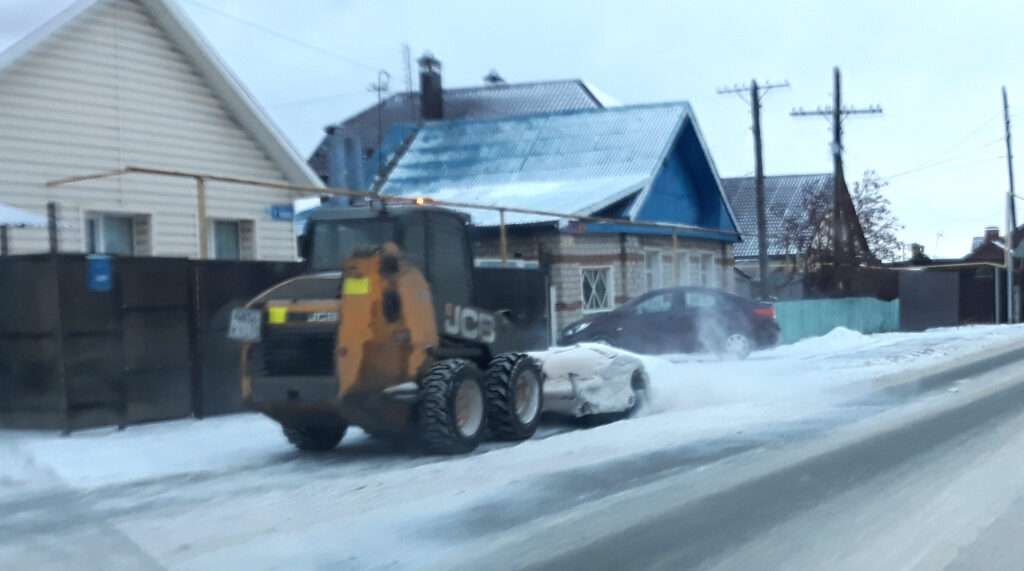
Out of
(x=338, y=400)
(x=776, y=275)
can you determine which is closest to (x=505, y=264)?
(x=338, y=400)

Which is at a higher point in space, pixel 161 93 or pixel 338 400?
pixel 161 93

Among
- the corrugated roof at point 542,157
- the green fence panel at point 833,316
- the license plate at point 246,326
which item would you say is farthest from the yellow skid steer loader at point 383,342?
the green fence panel at point 833,316

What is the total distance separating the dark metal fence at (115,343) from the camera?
12.5 m

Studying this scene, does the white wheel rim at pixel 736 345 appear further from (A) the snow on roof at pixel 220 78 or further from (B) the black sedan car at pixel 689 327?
(A) the snow on roof at pixel 220 78

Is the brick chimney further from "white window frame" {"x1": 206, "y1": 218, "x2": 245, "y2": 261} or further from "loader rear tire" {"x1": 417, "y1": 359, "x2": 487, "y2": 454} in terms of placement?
"loader rear tire" {"x1": 417, "y1": 359, "x2": 487, "y2": 454}

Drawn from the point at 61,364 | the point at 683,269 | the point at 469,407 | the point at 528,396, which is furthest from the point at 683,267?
the point at 61,364

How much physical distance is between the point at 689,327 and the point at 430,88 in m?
22.3

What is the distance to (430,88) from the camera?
44500mm

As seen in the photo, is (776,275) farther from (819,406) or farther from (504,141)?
(819,406)

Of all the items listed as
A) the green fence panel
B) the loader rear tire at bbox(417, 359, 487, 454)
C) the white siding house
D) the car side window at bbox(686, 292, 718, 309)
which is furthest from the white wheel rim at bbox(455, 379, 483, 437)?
the green fence panel

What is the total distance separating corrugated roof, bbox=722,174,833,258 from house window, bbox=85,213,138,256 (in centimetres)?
3245

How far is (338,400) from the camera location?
35.8ft

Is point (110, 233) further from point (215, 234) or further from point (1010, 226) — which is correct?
point (1010, 226)

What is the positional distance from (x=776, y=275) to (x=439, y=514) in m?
37.4
